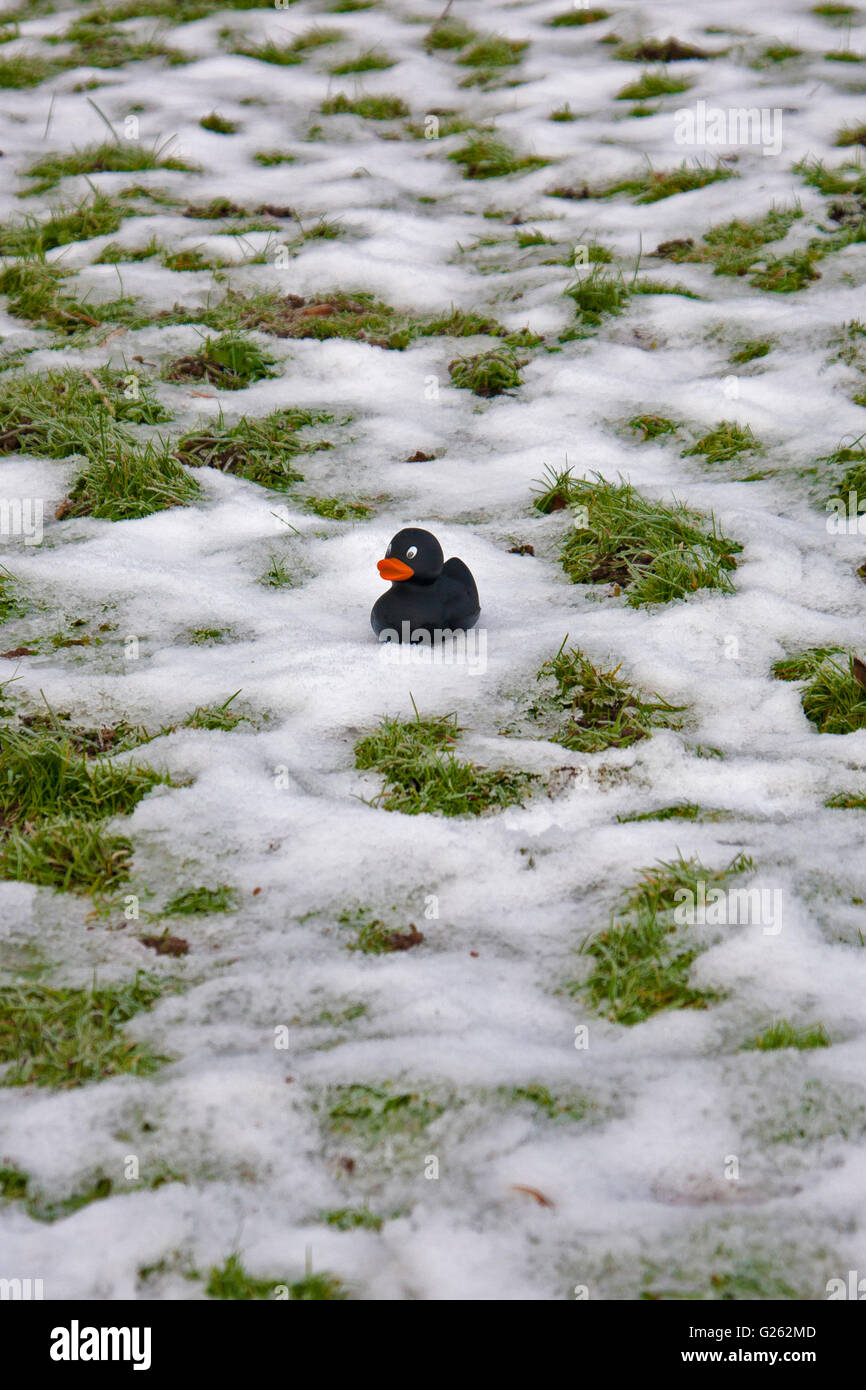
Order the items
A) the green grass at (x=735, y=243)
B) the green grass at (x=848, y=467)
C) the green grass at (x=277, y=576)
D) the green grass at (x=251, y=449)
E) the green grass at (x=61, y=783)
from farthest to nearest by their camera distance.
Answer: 1. the green grass at (x=735, y=243)
2. the green grass at (x=251, y=449)
3. the green grass at (x=848, y=467)
4. the green grass at (x=277, y=576)
5. the green grass at (x=61, y=783)

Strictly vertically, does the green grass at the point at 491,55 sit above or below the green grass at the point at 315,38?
below

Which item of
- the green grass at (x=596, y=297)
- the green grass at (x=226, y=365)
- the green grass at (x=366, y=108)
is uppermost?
the green grass at (x=366, y=108)

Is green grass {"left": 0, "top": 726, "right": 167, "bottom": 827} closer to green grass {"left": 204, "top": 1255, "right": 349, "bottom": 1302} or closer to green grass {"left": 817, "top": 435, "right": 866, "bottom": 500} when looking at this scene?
green grass {"left": 204, "top": 1255, "right": 349, "bottom": 1302}

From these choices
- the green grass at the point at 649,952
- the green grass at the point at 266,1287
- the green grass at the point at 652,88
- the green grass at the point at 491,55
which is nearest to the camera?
the green grass at the point at 266,1287

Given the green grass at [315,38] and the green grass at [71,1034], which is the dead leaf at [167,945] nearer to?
the green grass at [71,1034]

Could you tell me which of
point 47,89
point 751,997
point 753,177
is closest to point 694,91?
point 753,177

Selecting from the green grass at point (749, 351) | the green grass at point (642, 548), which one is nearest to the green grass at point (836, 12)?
the green grass at point (749, 351)

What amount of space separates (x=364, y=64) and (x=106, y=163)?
9.46ft

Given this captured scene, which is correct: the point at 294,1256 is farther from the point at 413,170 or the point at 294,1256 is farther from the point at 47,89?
the point at 47,89

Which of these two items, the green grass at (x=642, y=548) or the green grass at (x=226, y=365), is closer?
the green grass at (x=642, y=548)

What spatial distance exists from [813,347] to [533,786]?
3.44 m

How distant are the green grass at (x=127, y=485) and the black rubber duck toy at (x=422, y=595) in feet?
4.28

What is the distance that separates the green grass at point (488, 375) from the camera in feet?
18.4

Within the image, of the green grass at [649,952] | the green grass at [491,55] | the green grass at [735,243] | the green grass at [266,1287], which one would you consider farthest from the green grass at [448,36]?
the green grass at [266,1287]
